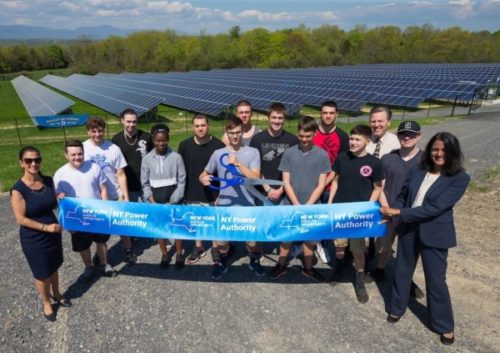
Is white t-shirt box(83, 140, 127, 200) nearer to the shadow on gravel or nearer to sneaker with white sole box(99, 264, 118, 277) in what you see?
sneaker with white sole box(99, 264, 118, 277)

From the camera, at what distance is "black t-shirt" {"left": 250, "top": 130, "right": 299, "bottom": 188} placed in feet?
16.0

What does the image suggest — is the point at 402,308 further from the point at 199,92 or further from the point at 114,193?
the point at 199,92

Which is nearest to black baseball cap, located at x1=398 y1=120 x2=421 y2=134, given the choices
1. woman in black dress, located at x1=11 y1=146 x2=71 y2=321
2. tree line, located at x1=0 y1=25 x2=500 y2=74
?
woman in black dress, located at x1=11 y1=146 x2=71 y2=321

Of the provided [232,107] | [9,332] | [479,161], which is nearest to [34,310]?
[9,332]

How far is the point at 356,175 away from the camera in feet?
14.0

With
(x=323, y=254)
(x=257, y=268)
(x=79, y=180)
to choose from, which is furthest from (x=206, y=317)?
(x=79, y=180)

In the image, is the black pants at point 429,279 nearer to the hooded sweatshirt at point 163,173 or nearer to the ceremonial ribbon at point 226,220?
the ceremonial ribbon at point 226,220

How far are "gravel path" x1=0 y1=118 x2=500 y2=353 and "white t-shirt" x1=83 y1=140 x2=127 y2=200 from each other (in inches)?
56.4

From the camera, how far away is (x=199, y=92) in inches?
1118

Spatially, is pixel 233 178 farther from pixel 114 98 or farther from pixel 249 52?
pixel 249 52

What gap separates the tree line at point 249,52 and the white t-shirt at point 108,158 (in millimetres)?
74776

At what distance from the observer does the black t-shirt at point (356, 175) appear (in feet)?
13.7

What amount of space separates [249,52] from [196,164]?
82052mm

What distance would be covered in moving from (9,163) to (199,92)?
61.1ft
